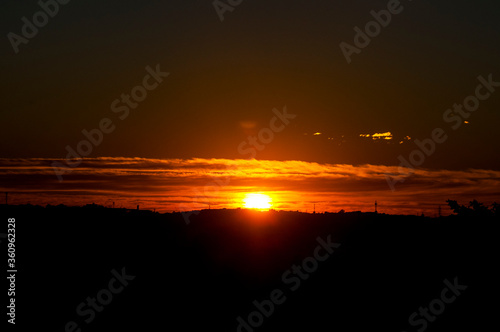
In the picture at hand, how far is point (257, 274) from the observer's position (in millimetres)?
28281

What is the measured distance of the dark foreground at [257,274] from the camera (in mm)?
22906

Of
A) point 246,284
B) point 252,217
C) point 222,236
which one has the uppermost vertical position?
point 252,217

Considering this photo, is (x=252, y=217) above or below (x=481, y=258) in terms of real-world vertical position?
above

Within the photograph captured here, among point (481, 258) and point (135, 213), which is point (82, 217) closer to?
point (135, 213)

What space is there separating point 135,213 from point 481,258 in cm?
2245

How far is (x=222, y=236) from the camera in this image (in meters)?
33.5

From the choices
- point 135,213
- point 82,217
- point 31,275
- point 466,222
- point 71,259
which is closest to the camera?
point 31,275

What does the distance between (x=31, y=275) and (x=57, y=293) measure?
256 centimetres

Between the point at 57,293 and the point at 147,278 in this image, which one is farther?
the point at 147,278

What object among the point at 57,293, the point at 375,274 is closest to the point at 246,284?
the point at 375,274

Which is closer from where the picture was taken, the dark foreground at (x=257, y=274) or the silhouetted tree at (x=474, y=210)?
the dark foreground at (x=257, y=274)

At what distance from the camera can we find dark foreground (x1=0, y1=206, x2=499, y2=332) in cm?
2291

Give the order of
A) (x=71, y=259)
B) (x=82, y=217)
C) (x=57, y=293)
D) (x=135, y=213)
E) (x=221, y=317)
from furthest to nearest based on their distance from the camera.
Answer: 1. (x=135, y=213)
2. (x=82, y=217)
3. (x=71, y=259)
4. (x=57, y=293)
5. (x=221, y=317)

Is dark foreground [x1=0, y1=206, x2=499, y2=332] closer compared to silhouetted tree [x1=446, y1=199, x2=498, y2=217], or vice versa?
dark foreground [x1=0, y1=206, x2=499, y2=332]
